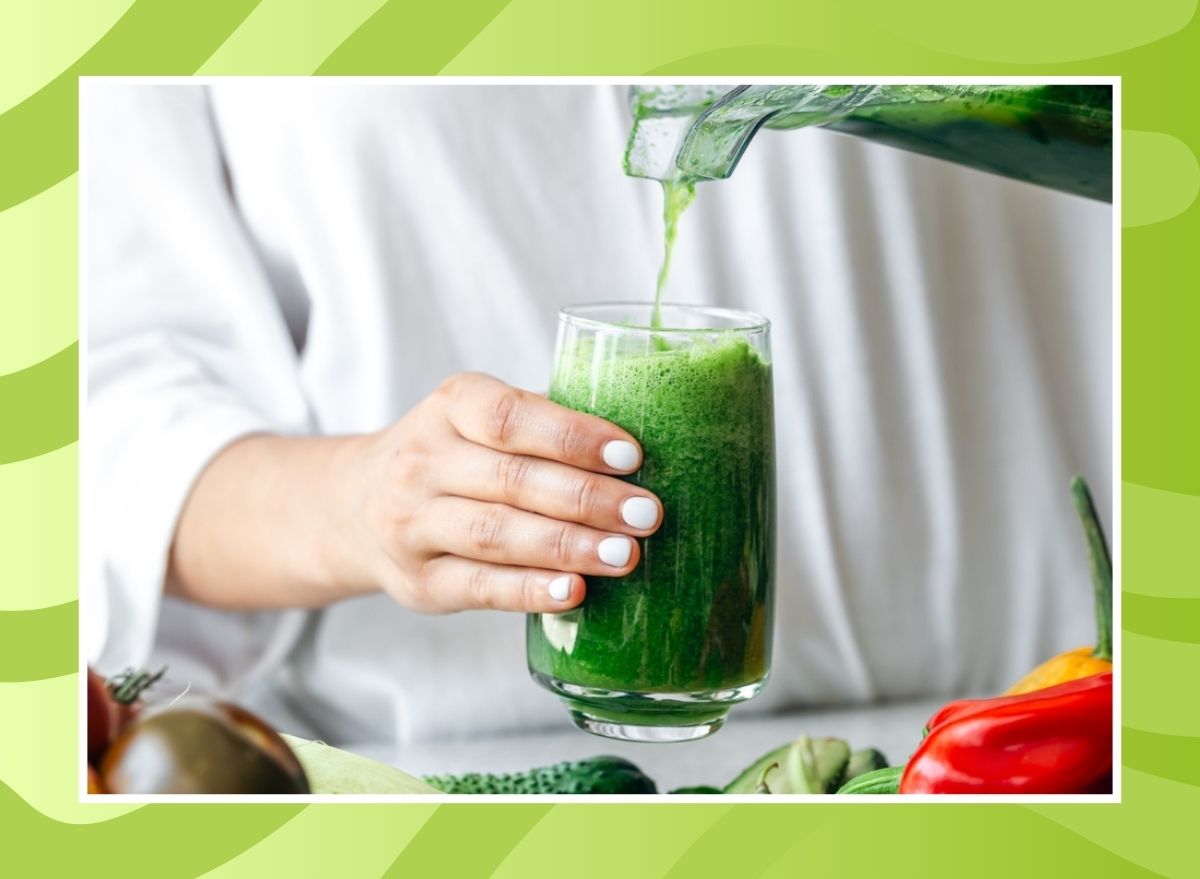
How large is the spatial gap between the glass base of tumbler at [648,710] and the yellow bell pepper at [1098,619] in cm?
22

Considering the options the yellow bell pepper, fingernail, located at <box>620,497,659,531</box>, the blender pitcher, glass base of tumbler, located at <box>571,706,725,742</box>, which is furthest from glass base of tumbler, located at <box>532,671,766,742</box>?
the blender pitcher

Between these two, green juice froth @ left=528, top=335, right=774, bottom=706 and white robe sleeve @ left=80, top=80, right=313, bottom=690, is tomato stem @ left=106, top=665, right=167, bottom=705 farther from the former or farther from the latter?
white robe sleeve @ left=80, top=80, right=313, bottom=690

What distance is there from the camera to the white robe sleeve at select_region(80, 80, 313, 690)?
1112 mm

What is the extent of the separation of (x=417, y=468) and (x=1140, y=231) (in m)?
0.54

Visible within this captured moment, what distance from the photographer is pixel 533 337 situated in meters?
1.20

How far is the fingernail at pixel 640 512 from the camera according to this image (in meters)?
0.72

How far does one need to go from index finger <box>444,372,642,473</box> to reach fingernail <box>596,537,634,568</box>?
0.14 feet

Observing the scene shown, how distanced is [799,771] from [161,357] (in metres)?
0.72

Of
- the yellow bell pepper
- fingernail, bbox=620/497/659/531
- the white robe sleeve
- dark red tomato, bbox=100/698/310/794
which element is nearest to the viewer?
dark red tomato, bbox=100/698/310/794

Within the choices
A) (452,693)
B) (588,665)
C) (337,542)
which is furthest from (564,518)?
(452,693)

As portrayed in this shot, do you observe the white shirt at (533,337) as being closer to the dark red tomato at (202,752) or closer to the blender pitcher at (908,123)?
the blender pitcher at (908,123)

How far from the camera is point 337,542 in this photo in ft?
3.29

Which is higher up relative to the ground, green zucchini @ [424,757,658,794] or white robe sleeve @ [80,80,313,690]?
white robe sleeve @ [80,80,313,690]

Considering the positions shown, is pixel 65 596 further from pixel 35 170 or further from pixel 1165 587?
pixel 1165 587
